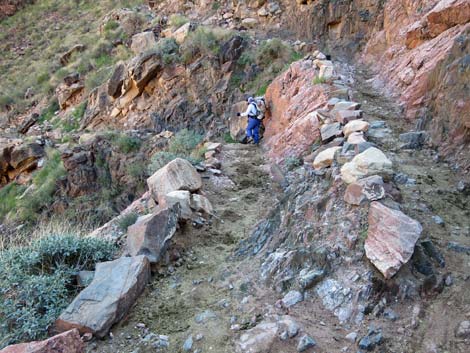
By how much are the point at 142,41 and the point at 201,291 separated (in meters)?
13.2

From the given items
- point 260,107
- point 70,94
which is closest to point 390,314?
point 260,107

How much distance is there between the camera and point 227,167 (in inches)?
291

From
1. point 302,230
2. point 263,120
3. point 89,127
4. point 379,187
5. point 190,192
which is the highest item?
point 379,187

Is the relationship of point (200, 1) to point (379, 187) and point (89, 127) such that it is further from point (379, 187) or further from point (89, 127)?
point (379, 187)

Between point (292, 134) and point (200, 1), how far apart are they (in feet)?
36.8

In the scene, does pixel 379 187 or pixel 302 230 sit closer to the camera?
pixel 379 187

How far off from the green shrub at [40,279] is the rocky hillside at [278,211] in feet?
0.06

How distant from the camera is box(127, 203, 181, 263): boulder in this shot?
441 centimetres

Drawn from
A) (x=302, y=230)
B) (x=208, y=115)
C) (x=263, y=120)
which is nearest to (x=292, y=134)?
(x=263, y=120)

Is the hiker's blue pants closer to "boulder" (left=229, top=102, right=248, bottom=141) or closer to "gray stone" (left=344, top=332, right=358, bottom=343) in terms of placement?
"boulder" (left=229, top=102, right=248, bottom=141)

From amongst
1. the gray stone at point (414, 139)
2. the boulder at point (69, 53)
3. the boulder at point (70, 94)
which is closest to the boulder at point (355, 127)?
the gray stone at point (414, 139)

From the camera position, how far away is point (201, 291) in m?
4.04

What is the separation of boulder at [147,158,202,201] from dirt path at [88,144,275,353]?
0.34 meters

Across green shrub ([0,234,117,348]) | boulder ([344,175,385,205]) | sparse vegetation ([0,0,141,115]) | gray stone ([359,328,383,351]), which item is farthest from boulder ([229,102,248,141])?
sparse vegetation ([0,0,141,115])
